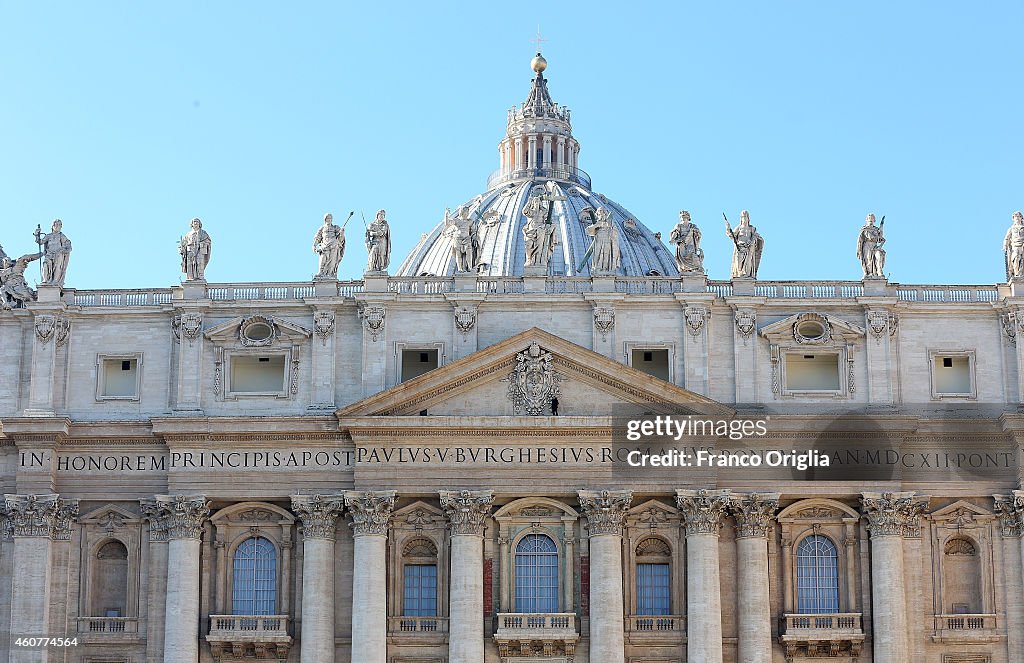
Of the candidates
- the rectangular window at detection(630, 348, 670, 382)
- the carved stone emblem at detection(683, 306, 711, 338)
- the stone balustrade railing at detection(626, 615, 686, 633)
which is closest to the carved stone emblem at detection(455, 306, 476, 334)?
the rectangular window at detection(630, 348, 670, 382)

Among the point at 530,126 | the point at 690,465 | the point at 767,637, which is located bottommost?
the point at 767,637

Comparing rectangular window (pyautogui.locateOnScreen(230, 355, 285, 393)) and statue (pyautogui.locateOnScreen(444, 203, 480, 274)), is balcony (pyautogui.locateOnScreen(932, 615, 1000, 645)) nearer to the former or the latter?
statue (pyautogui.locateOnScreen(444, 203, 480, 274))

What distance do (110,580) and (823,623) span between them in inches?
854

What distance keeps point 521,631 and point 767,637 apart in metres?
7.27

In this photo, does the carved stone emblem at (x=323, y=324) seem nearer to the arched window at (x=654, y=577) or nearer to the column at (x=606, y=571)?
the column at (x=606, y=571)

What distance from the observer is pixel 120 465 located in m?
64.7

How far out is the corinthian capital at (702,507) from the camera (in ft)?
206

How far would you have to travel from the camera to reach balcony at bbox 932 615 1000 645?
6284 cm

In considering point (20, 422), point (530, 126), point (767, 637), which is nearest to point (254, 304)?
point (20, 422)

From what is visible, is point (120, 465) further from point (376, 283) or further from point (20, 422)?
point (376, 283)

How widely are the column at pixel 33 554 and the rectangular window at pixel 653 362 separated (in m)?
17.7

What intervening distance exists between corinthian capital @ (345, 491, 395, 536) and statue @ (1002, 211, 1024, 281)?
66.8 feet

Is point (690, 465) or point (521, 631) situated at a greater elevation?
point (690, 465)

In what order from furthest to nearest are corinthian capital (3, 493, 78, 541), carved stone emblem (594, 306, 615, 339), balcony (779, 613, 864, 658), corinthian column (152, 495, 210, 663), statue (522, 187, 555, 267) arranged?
statue (522, 187, 555, 267), carved stone emblem (594, 306, 615, 339), corinthian capital (3, 493, 78, 541), corinthian column (152, 495, 210, 663), balcony (779, 613, 864, 658)
